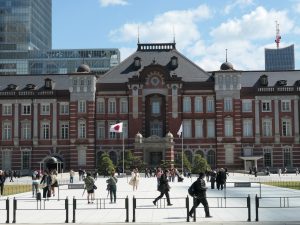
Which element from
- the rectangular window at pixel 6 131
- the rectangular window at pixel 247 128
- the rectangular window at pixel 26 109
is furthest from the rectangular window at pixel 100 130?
the rectangular window at pixel 247 128

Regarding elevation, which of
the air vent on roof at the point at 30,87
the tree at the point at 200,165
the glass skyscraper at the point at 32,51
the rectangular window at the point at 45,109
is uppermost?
the glass skyscraper at the point at 32,51

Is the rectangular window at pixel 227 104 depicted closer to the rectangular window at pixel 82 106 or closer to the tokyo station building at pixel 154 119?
the tokyo station building at pixel 154 119

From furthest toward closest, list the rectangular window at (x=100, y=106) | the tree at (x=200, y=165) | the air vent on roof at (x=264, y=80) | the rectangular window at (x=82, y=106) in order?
1. the air vent on roof at (x=264, y=80)
2. the rectangular window at (x=100, y=106)
3. the rectangular window at (x=82, y=106)
4. the tree at (x=200, y=165)

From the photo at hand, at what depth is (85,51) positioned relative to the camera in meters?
170

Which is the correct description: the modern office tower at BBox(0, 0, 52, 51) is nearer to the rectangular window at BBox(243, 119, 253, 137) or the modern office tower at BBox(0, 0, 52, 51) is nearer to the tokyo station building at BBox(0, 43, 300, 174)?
the tokyo station building at BBox(0, 43, 300, 174)

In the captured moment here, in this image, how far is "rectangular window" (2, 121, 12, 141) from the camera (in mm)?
81750

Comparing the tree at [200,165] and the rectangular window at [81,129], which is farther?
the rectangular window at [81,129]

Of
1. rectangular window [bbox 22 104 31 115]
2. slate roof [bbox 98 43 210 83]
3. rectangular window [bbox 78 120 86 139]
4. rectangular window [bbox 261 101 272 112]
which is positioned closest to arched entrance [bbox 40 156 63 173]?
rectangular window [bbox 78 120 86 139]

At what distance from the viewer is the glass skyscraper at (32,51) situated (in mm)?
157500

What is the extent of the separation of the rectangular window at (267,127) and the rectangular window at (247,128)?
1825mm

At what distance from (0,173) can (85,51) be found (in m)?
135

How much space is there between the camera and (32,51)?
163125 millimetres

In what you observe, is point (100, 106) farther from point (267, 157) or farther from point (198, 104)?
point (267, 157)

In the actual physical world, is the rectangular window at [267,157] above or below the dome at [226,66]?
below
